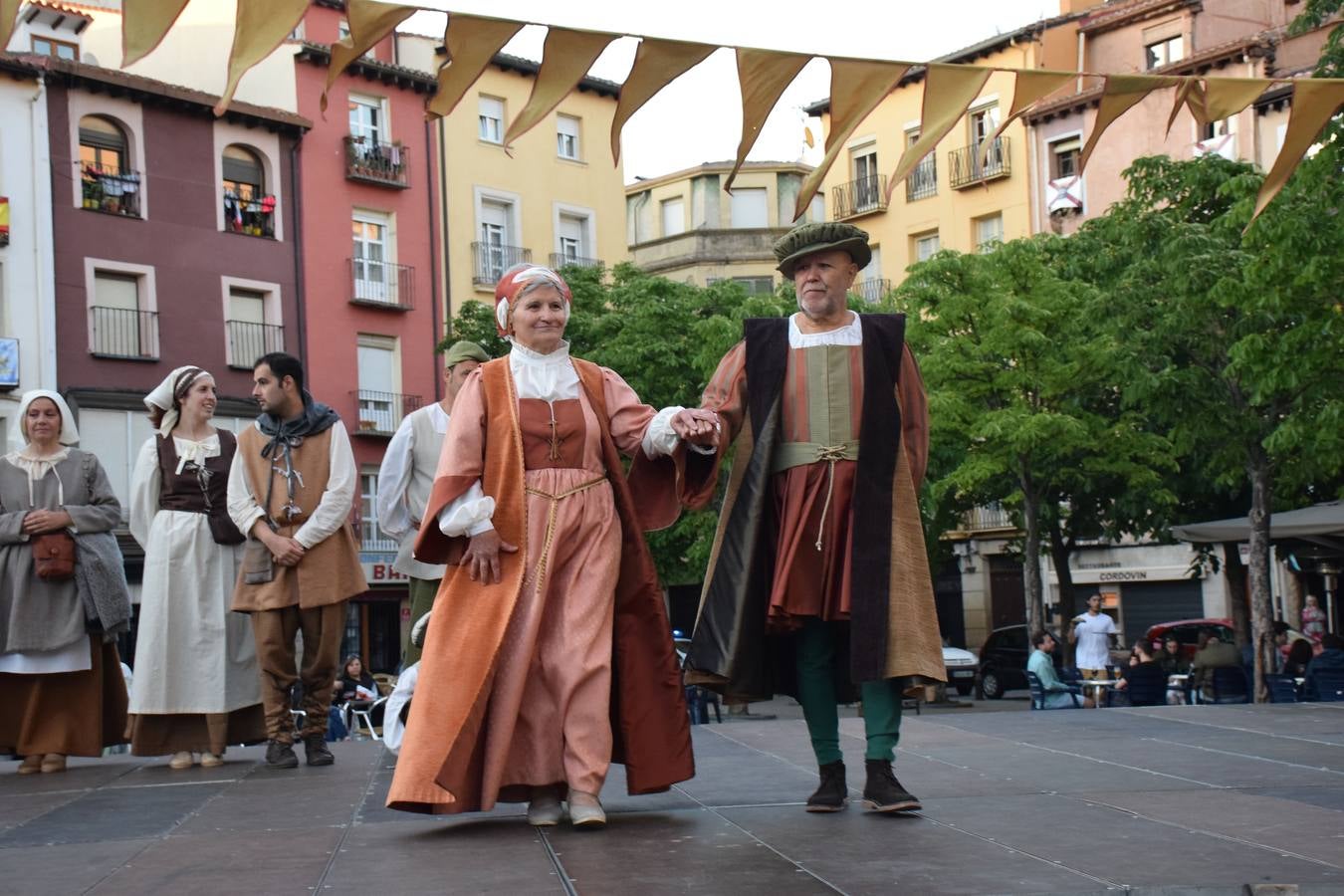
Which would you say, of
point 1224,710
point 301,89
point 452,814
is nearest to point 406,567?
point 452,814

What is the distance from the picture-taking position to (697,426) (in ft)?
20.8

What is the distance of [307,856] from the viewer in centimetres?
557

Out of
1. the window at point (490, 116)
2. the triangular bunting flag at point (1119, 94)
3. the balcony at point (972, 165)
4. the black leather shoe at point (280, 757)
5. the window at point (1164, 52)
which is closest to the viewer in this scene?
the triangular bunting flag at point (1119, 94)

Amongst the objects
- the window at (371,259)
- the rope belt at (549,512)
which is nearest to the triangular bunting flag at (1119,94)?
the rope belt at (549,512)

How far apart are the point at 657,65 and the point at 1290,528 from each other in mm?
18896

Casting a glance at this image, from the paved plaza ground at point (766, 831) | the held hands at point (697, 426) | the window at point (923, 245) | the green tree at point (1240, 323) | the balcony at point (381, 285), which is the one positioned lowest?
the paved plaza ground at point (766, 831)

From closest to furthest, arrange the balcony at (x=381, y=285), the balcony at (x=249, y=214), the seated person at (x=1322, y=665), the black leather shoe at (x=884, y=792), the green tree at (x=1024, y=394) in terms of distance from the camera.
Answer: the black leather shoe at (x=884, y=792) < the seated person at (x=1322, y=665) < the green tree at (x=1024, y=394) < the balcony at (x=249, y=214) < the balcony at (x=381, y=285)

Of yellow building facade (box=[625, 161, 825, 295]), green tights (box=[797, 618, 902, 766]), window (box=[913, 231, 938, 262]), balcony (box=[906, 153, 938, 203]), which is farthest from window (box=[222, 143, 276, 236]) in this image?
green tights (box=[797, 618, 902, 766])

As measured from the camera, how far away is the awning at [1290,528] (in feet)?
72.7

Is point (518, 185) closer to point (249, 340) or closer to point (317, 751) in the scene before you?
point (249, 340)

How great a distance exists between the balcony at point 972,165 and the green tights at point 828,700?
43.8 metres

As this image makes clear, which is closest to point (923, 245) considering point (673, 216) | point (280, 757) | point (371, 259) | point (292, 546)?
point (673, 216)

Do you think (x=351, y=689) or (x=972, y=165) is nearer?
(x=351, y=689)

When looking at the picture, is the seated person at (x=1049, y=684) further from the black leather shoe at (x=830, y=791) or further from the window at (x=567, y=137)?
the window at (x=567, y=137)
